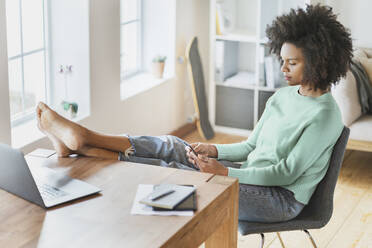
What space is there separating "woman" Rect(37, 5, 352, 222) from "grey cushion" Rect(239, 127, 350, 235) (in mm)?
24

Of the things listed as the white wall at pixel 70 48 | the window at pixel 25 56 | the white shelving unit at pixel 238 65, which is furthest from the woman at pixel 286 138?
the white shelving unit at pixel 238 65

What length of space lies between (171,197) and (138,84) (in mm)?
2587

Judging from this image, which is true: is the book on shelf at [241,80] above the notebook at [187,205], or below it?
below

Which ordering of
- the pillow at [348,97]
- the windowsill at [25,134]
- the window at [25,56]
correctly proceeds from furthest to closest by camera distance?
the pillow at [348,97] → the window at [25,56] → the windowsill at [25,134]

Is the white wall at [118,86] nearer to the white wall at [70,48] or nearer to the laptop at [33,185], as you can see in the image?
the white wall at [70,48]

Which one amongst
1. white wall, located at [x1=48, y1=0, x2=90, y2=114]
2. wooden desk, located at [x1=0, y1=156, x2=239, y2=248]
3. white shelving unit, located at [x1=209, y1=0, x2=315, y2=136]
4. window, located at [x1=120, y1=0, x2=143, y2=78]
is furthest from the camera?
white shelving unit, located at [x1=209, y1=0, x2=315, y2=136]

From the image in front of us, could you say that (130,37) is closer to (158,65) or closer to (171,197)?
(158,65)

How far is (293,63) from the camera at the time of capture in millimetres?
2605

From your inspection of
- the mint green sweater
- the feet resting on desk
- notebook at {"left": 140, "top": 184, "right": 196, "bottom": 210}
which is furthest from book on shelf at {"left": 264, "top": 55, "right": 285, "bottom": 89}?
notebook at {"left": 140, "top": 184, "right": 196, "bottom": 210}

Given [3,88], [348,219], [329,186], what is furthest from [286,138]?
[3,88]

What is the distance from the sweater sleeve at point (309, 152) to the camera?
2426mm

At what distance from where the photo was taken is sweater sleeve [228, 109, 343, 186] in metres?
2.43

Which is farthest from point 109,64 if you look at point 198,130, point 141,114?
point 198,130

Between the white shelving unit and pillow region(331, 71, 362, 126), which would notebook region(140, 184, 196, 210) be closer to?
pillow region(331, 71, 362, 126)
